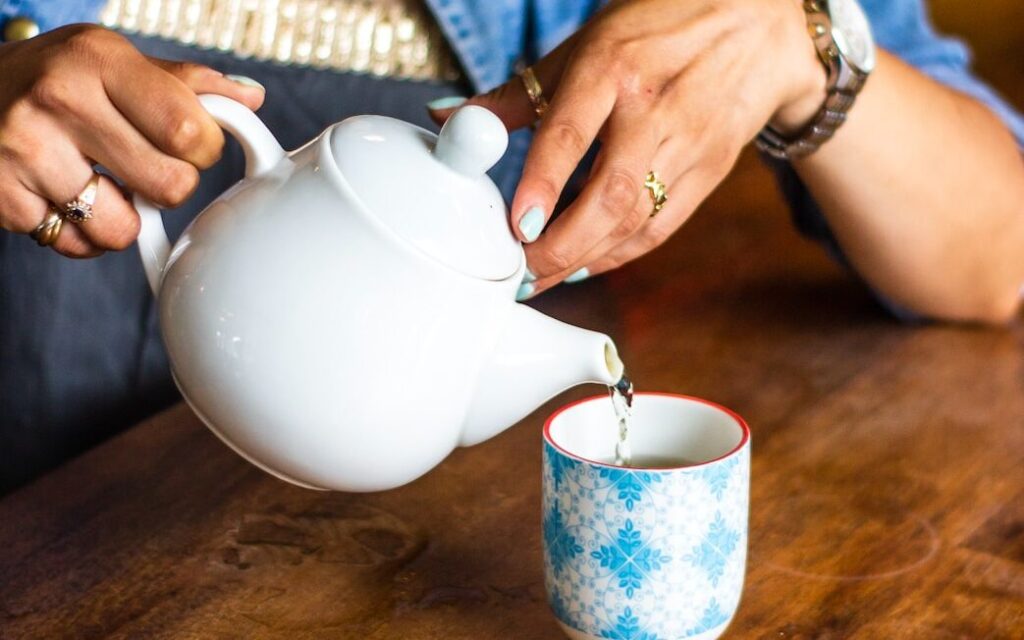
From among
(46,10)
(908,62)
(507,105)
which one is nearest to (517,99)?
(507,105)

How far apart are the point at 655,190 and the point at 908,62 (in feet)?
1.90

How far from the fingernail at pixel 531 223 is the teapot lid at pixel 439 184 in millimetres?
19

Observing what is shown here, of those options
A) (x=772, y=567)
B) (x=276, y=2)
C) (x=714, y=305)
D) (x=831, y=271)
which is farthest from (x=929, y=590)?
(x=276, y=2)

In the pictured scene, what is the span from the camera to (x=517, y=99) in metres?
0.76

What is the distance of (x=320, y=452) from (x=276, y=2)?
67 centimetres

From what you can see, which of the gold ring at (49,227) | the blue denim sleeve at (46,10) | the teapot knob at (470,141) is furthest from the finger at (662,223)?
the blue denim sleeve at (46,10)

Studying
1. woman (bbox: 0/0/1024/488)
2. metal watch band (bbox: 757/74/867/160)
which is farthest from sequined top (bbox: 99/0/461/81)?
metal watch band (bbox: 757/74/867/160)

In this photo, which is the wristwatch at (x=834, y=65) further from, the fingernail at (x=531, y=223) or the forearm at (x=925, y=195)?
the fingernail at (x=531, y=223)

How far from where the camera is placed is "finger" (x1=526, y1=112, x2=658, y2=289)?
642mm

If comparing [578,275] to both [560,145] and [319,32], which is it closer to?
[560,145]

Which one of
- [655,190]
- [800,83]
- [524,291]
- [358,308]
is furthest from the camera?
[800,83]

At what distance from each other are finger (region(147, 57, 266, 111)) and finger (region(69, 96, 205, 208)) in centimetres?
4

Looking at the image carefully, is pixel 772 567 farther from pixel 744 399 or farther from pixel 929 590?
pixel 744 399

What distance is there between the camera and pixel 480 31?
1.11 m
